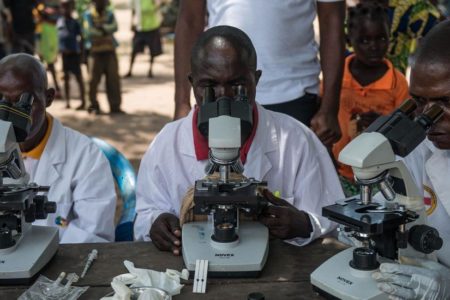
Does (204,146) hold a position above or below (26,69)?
below

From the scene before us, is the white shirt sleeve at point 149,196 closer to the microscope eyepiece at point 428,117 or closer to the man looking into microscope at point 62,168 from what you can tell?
the man looking into microscope at point 62,168

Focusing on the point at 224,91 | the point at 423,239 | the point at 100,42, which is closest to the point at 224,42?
the point at 224,91

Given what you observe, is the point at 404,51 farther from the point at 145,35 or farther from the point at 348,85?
the point at 145,35

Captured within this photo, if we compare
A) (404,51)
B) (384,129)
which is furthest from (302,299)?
(404,51)

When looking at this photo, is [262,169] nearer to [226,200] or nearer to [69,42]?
[226,200]

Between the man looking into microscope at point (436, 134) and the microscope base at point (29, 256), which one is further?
the man looking into microscope at point (436, 134)

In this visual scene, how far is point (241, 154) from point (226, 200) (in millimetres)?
569

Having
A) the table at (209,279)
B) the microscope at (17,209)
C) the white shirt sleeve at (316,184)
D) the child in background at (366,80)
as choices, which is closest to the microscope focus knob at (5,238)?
the microscope at (17,209)

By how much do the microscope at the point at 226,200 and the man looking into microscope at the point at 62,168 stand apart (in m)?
0.71

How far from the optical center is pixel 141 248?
2467 millimetres

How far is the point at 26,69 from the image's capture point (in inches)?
114

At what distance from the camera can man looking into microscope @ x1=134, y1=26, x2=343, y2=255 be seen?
8.50 ft

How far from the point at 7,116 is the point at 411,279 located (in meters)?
1.30

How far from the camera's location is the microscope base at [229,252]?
215 centimetres
